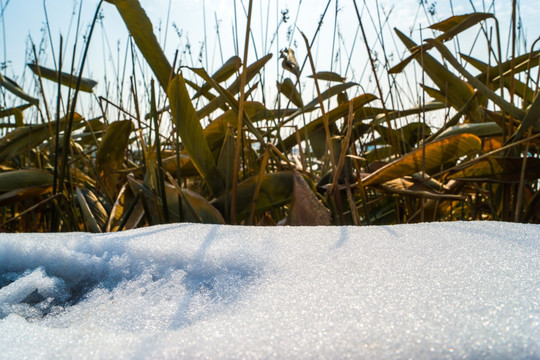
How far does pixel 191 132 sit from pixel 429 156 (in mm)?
343

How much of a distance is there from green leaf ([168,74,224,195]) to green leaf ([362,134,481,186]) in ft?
0.75

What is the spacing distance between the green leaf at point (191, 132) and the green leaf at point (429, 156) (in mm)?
228

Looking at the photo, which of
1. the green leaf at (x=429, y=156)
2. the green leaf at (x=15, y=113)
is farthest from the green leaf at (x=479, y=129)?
the green leaf at (x=15, y=113)

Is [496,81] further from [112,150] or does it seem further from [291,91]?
[112,150]

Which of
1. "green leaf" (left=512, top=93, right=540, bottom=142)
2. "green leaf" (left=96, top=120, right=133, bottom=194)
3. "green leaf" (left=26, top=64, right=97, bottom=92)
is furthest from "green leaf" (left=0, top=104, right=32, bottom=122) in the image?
"green leaf" (left=512, top=93, right=540, bottom=142)

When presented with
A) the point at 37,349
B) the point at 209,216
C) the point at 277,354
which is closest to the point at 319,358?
the point at 277,354

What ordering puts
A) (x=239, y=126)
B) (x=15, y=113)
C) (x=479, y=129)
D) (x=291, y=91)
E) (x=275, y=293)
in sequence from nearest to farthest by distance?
(x=275, y=293), (x=239, y=126), (x=479, y=129), (x=291, y=91), (x=15, y=113)

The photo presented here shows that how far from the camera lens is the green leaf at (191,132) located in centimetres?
62

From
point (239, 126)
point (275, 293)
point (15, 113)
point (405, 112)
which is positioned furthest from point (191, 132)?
point (15, 113)

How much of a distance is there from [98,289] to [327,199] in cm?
38

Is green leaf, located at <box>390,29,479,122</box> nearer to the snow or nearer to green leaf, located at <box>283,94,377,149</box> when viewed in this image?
green leaf, located at <box>283,94,377,149</box>

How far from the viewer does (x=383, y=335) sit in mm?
235

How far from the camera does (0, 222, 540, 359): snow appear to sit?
0.23 meters

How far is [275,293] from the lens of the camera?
31 centimetres
